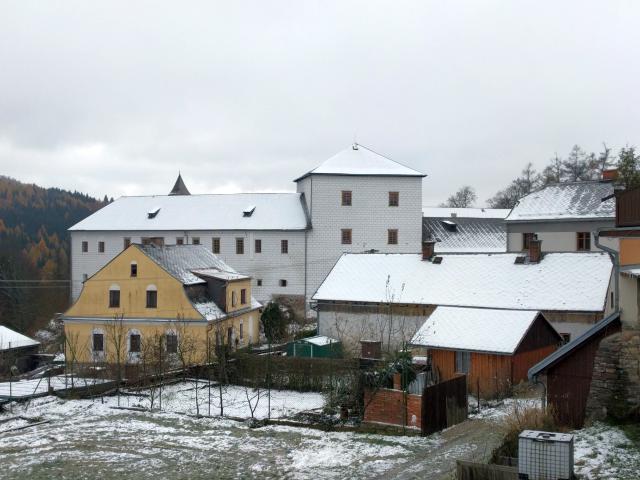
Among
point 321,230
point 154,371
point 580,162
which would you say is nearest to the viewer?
point 154,371

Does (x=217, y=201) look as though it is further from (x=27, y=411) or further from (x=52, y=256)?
(x=52, y=256)

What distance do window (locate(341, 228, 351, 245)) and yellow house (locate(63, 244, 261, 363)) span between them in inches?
544

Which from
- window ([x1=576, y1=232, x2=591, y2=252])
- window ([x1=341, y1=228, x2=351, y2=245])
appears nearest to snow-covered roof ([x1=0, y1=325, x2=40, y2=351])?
window ([x1=341, y1=228, x2=351, y2=245])

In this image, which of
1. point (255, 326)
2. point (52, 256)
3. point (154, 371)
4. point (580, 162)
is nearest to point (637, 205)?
point (154, 371)

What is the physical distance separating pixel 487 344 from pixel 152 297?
14700mm

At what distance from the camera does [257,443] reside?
15.9 m

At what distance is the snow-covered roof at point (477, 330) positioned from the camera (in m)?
20.3

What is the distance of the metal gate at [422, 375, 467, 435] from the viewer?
647 inches

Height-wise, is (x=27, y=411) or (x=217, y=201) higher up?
(x=217, y=201)

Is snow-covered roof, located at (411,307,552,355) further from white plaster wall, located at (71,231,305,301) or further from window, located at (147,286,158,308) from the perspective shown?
white plaster wall, located at (71,231,305,301)

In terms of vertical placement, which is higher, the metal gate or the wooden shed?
the wooden shed

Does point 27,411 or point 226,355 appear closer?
point 27,411

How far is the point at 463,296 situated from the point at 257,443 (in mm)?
13435

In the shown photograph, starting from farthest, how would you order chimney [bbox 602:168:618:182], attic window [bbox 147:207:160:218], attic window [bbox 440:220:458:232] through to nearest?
attic window [bbox 440:220:458:232] → attic window [bbox 147:207:160:218] → chimney [bbox 602:168:618:182]
